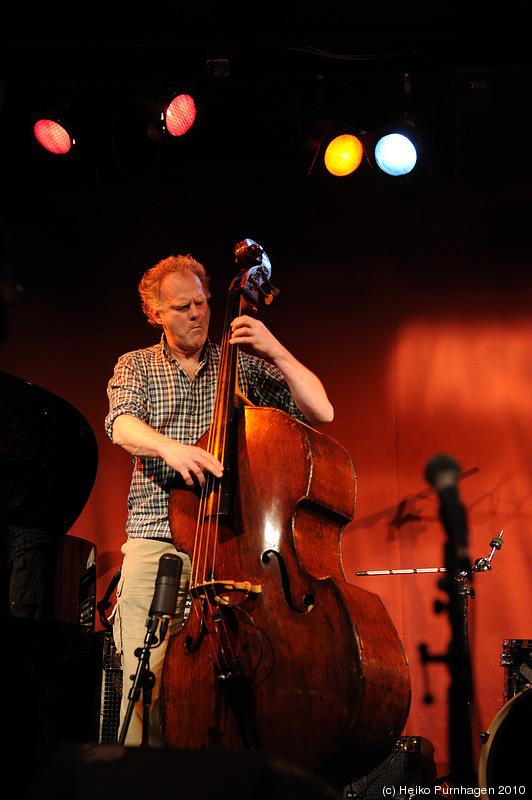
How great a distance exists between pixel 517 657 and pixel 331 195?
3160 millimetres

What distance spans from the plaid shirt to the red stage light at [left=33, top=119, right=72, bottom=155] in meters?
2.03

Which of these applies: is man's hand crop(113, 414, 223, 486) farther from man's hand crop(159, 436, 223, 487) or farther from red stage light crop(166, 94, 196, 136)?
red stage light crop(166, 94, 196, 136)

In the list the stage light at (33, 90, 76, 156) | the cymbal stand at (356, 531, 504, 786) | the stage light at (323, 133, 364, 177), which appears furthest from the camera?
the stage light at (323, 133, 364, 177)

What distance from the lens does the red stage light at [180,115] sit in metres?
4.04

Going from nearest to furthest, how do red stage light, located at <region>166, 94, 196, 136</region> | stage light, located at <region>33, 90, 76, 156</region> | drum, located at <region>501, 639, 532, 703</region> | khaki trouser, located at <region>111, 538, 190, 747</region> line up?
khaki trouser, located at <region>111, 538, 190, 747</region> → drum, located at <region>501, 639, 532, 703</region> → red stage light, located at <region>166, 94, 196, 136</region> → stage light, located at <region>33, 90, 76, 156</region>

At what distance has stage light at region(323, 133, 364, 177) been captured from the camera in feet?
14.1

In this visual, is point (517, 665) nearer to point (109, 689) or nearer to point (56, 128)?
point (109, 689)

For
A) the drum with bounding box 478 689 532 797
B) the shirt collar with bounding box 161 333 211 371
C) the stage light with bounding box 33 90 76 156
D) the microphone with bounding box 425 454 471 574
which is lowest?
the drum with bounding box 478 689 532 797

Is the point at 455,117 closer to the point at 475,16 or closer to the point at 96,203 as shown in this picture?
the point at 475,16

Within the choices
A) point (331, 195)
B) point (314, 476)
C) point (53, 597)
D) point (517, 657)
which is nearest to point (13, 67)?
point (331, 195)

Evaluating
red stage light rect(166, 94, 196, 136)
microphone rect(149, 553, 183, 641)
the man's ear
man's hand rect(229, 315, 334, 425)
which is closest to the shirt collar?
the man's ear

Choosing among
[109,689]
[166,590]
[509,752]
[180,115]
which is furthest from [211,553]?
[180,115]

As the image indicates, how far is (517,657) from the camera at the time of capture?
315 centimetres

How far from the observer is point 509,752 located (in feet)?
7.32
